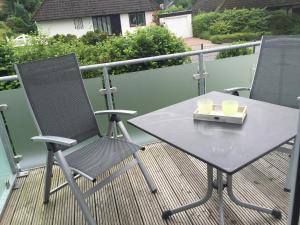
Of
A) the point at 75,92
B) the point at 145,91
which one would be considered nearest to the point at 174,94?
the point at 145,91

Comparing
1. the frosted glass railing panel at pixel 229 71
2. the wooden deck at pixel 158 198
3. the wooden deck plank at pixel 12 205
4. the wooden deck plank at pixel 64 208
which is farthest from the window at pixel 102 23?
the wooden deck plank at pixel 64 208

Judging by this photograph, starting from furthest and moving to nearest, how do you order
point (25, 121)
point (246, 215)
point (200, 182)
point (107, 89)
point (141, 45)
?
point (141, 45) < point (107, 89) < point (25, 121) < point (200, 182) < point (246, 215)

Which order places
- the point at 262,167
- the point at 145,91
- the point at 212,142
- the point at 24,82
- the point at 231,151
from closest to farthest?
the point at 231,151 → the point at 212,142 → the point at 24,82 → the point at 262,167 → the point at 145,91

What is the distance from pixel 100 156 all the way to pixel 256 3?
25533mm

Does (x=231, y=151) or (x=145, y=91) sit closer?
(x=231, y=151)

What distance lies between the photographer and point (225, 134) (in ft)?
5.53

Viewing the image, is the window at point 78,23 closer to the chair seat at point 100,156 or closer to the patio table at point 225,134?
the chair seat at point 100,156

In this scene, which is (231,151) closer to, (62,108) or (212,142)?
(212,142)

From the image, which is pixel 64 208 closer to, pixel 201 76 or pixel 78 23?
pixel 201 76

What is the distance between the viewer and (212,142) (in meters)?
1.61

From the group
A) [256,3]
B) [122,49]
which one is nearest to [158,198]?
[122,49]

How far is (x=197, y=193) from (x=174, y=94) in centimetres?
123

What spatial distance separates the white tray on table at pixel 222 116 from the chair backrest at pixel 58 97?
1154 millimetres

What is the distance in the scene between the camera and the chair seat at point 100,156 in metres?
2.08
